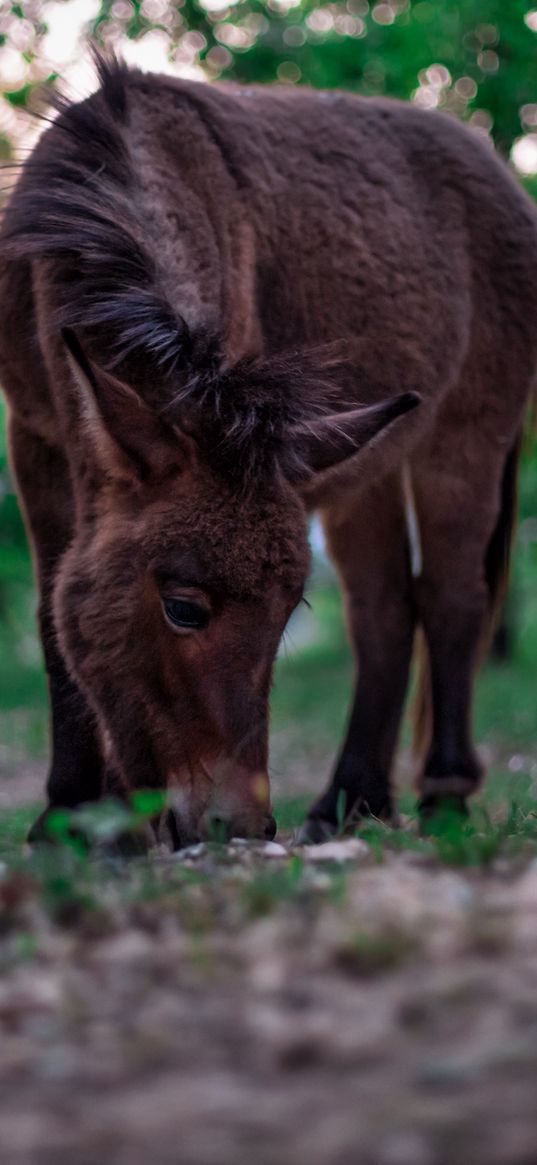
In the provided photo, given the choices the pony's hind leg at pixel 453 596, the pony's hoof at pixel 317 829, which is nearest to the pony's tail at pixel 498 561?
the pony's hind leg at pixel 453 596

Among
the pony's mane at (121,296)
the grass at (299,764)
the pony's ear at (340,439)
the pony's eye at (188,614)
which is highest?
the pony's mane at (121,296)

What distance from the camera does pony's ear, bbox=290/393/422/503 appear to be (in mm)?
4195

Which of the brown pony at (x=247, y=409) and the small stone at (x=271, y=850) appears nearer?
the small stone at (x=271, y=850)

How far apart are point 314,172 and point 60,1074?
470cm

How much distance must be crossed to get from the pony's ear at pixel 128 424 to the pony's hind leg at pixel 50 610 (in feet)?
2.84

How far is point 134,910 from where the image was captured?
264 cm

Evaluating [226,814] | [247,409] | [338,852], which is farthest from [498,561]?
[338,852]

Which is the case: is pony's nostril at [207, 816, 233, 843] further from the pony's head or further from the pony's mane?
the pony's mane

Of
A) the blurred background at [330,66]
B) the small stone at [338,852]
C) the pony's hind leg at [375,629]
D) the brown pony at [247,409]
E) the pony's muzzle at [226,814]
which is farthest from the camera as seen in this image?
the blurred background at [330,66]

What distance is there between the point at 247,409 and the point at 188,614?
70 centimetres

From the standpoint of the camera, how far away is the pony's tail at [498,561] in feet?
21.7

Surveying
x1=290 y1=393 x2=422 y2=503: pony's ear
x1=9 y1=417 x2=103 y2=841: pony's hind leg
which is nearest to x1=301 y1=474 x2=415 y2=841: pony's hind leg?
x1=9 y1=417 x2=103 y2=841: pony's hind leg

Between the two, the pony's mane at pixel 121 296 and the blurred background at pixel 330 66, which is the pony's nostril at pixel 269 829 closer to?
the pony's mane at pixel 121 296

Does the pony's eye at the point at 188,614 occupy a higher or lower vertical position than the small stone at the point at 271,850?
higher
